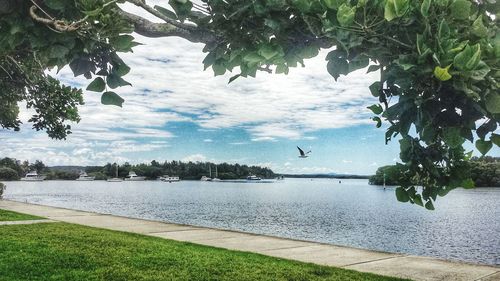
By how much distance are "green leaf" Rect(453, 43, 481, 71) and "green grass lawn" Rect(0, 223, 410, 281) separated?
22.6 feet

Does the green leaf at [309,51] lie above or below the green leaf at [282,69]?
above

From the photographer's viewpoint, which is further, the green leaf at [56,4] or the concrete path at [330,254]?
the concrete path at [330,254]

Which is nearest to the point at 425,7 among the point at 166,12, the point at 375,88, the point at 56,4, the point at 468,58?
the point at 468,58

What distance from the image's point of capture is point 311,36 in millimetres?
2551

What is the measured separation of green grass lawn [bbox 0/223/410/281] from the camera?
808cm

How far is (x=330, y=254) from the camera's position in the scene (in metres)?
11.2

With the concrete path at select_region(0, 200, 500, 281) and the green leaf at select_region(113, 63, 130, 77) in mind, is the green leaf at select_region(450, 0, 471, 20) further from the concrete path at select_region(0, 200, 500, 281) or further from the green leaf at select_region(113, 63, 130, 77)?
the concrete path at select_region(0, 200, 500, 281)

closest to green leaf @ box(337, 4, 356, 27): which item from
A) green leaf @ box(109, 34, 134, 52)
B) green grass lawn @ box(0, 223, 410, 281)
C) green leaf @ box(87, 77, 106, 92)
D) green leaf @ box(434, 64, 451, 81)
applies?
green leaf @ box(434, 64, 451, 81)

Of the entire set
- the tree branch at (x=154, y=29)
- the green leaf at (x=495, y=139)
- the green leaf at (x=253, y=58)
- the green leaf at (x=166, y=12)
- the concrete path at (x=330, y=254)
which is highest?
the tree branch at (x=154, y=29)

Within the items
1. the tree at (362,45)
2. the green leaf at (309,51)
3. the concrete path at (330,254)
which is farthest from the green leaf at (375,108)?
the concrete path at (330,254)

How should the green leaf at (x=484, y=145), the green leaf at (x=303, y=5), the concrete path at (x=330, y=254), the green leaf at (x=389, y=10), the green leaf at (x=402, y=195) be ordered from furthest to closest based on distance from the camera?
1. the concrete path at (x=330, y=254)
2. the green leaf at (x=402, y=195)
3. the green leaf at (x=484, y=145)
4. the green leaf at (x=303, y=5)
5. the green leaf at (x=389, y=10)

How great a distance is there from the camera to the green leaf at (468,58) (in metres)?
1.77

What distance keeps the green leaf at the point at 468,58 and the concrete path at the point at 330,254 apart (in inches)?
308

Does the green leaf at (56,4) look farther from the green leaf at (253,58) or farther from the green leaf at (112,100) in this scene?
the green leaf at (253,58)
